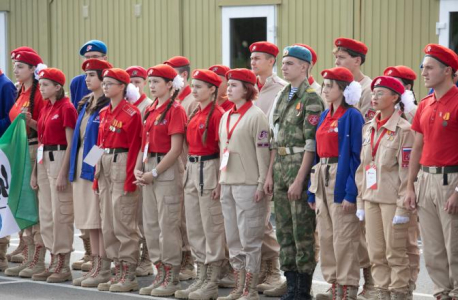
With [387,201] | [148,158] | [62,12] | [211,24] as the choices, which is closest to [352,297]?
[387,201]

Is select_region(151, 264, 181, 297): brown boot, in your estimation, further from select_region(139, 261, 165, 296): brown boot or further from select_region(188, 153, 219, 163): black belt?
select_region(188, 153, 219, 163): black belt

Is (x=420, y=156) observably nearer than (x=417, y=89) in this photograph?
Yes

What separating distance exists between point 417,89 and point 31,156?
6.05 m

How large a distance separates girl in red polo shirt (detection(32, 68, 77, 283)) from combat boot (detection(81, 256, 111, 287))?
42cm

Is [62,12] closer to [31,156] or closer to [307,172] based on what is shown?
[31,156]

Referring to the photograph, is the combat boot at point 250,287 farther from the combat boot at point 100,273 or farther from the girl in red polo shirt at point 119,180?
the combat boot at point 100,273

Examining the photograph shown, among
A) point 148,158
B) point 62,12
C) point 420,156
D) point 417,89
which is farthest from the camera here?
point 62,12

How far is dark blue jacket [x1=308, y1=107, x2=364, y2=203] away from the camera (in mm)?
7988

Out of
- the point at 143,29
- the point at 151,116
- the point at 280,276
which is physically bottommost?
the point at 280,276

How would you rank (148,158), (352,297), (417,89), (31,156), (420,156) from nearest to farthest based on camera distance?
(420,156) → (352,297) → (148,158) → (31,156) → (417,89)

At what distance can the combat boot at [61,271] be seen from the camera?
32.6 feet

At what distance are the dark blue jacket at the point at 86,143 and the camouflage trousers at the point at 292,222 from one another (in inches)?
79.3

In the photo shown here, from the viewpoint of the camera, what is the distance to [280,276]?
9.38 metres

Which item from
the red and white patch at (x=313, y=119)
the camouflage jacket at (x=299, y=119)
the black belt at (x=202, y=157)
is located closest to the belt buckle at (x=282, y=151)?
the camouflage jacket at (x=299, y=119)
